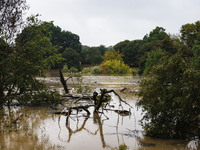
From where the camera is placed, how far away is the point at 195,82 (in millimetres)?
7277

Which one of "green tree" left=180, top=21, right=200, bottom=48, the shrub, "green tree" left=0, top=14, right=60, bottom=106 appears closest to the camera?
"green tree" left=0, top=14, right=60, bottom=106

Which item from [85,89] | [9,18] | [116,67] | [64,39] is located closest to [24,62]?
[9,18]

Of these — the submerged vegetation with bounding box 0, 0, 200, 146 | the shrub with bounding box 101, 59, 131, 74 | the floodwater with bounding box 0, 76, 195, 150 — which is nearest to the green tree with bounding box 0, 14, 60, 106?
the submerged vegetation with bounding box 0, 0, 200, 146

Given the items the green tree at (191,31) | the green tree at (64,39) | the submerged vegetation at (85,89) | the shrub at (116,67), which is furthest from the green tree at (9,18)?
the green tree at (64,39)

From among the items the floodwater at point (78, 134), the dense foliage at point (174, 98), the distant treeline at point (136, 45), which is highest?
the distant treeline at point (136, 45)

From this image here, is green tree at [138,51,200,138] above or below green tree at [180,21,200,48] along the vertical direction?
below

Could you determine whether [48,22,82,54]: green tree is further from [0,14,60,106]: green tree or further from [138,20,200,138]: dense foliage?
[138,20,200,138]: dense foliage

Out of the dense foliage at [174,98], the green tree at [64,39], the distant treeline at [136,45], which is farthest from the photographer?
the green tree at [64,39]

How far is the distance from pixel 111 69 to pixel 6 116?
55.3 meters

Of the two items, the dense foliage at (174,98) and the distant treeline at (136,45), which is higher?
the distant treeline at (136,45)

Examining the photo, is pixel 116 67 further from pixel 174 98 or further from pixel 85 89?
pixel 174 98

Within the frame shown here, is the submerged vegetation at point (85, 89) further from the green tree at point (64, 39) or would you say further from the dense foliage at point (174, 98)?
the green tree at point (64, 39)

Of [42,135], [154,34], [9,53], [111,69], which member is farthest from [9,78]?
[154,34]

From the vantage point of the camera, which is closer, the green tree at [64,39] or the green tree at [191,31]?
the green tree at [191,31]
